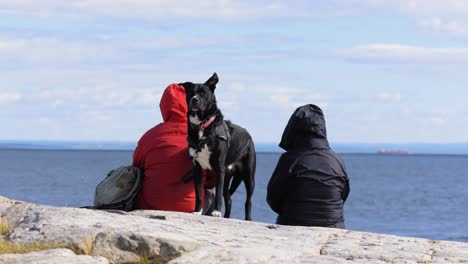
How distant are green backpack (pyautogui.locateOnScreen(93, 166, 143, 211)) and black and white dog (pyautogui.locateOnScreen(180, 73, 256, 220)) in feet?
2.22

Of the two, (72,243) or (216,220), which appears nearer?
(72,243)

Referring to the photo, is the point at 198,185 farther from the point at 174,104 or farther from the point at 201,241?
the point at 201,241

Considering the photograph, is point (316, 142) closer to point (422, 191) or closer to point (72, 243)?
point (72, 243)

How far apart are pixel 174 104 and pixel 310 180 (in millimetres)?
2102

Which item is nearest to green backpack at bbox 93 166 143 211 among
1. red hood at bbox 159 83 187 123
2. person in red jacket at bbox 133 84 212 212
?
person in red jacket at bbox 133 84 212 212

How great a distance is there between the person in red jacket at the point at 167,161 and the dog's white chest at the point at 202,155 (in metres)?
0.19

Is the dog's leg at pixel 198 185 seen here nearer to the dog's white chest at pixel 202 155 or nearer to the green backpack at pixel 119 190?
the dog's white chest at pixel 202 155

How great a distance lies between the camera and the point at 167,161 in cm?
1094

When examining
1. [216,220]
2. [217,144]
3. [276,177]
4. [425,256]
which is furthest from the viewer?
[217,144]

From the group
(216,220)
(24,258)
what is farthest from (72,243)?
(216,220)

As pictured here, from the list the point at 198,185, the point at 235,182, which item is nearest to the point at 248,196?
the point at 235,182

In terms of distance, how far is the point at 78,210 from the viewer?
26.6 ft

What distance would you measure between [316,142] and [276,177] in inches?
21.0

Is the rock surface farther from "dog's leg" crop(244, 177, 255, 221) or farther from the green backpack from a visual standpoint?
"dog's leg" crop(244, 177, 255, 221)
